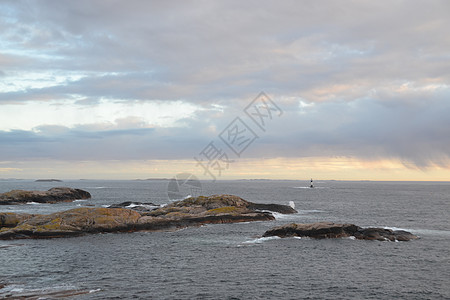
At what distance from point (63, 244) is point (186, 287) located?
23830 mm

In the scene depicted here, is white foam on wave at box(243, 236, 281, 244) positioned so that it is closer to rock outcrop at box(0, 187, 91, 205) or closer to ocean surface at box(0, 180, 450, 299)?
ocean surface at box(0, 180, 450, 299)

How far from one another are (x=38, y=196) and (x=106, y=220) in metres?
68.8

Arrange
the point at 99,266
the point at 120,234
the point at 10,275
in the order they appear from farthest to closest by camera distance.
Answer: the point at 120,234 < the point at 99,266 < the point at 10,275

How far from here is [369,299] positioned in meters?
27.9

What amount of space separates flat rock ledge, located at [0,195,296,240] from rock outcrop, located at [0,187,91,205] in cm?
5556

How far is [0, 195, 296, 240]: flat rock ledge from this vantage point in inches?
2061

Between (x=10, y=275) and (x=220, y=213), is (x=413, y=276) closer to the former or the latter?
(x=10, y=275)

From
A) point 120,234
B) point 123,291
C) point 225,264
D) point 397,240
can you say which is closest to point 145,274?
point 123,291

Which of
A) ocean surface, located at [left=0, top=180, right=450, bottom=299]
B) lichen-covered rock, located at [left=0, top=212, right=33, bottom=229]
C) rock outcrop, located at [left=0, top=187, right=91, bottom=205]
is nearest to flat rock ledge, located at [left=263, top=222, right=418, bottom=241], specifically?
ocean surface, located at [left=0, top=180, right=450, bottom=299]

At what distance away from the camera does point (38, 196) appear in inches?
4503

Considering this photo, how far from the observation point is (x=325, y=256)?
41281 mm

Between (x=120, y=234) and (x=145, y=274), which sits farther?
(x=120, y=234)

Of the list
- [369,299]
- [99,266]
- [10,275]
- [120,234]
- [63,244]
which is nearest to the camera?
[369,299]

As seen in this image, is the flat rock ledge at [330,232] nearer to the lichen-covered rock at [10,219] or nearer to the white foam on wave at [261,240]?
the white foam on wave at [261,240]
